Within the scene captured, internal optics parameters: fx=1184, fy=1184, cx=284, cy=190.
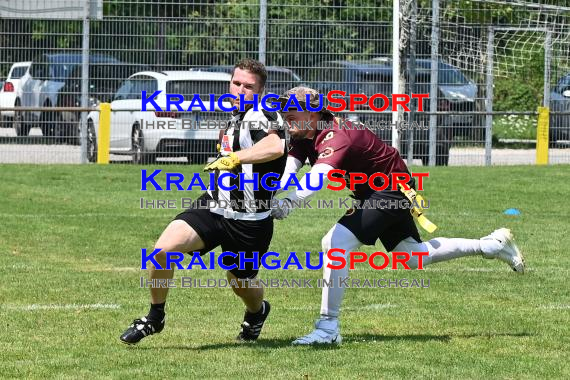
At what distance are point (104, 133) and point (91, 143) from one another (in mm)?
472

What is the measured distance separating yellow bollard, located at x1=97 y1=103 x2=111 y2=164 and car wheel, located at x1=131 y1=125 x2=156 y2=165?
42 centimetres

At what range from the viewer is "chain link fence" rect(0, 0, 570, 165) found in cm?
1931

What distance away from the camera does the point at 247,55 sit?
63.8 ft

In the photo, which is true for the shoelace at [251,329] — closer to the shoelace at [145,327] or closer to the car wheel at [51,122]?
the shoelace at [145,327]

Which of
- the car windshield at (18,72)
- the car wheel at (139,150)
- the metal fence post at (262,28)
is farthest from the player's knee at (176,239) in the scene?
the car windshield at (18,72)

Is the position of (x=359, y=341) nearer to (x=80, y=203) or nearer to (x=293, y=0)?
(x=80, y=203)

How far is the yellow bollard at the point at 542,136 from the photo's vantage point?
1988 cm

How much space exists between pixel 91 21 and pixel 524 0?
7411 mm

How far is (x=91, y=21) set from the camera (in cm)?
1948

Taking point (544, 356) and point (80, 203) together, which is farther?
point (80, 203)

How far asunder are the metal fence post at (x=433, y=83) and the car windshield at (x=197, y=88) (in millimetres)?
3421

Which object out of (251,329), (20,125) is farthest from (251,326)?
(20,125)

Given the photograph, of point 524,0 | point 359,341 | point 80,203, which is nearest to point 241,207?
point 359,341

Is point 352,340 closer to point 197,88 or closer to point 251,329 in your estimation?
point 251,329
